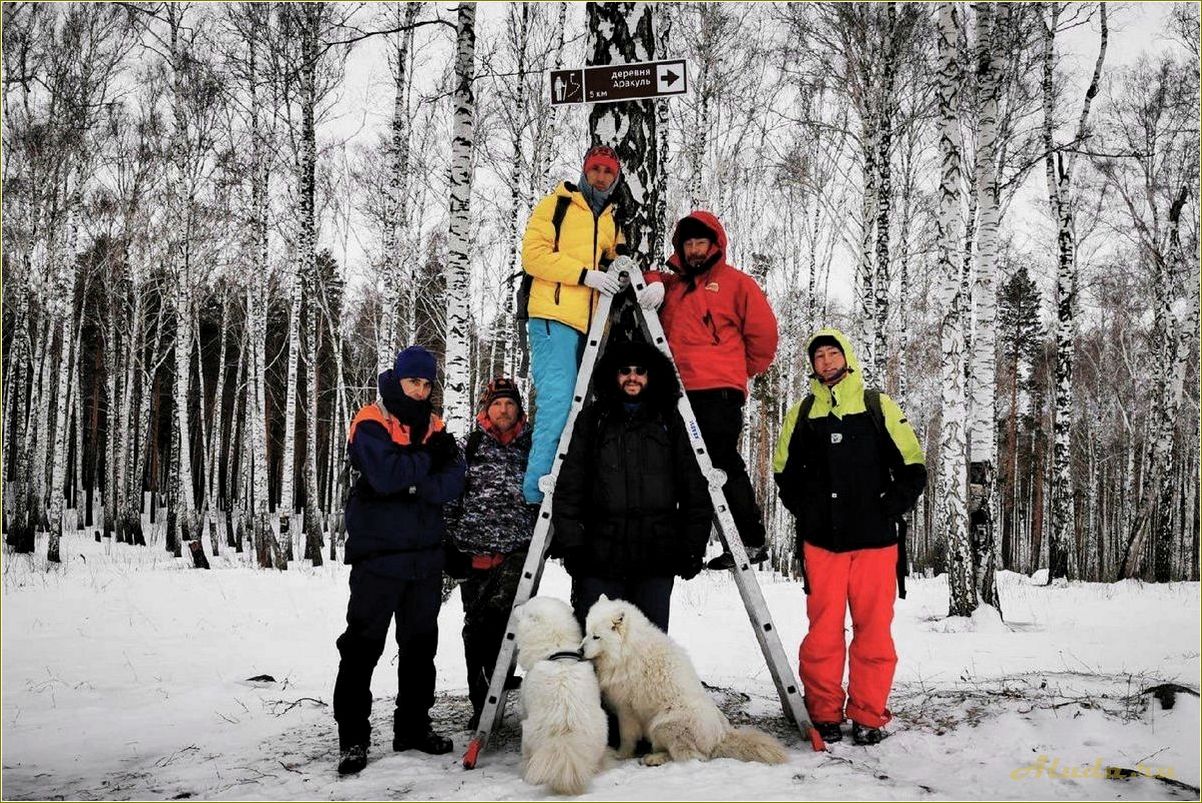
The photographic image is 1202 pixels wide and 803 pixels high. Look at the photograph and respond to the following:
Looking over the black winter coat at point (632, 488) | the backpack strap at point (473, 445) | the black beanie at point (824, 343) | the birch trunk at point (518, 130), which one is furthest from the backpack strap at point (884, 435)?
the birch trunk at point (518, 130)

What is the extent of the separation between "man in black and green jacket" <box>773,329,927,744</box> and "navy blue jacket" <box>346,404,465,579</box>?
225 centimetres

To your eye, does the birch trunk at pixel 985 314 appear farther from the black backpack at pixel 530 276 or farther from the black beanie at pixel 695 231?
the black backpack at pixel 530 276

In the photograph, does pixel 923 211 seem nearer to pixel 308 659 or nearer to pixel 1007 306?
pixel 1007 306

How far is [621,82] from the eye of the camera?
4.34 m

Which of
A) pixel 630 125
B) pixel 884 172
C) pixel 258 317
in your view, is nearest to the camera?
pixel 630 125

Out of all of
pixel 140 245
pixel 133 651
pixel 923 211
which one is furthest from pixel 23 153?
pixel 923 211

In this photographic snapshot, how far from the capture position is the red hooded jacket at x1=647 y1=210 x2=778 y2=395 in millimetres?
4184

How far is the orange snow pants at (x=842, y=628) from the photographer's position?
400cm

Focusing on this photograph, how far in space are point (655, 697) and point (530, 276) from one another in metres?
2.52

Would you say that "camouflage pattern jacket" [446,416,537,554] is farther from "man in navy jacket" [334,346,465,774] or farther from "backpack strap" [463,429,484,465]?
"man in navy jacket" [334,346,465,774]

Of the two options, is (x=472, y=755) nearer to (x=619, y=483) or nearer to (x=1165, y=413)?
(x=619, y=483)

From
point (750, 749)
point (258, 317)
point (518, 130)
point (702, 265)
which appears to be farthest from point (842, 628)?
point (258, 317)

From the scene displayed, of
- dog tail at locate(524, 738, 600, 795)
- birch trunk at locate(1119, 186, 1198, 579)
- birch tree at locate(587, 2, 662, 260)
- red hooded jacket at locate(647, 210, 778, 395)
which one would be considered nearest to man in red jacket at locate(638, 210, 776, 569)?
red hooded jacket at locate(647, 210, 778, 395)

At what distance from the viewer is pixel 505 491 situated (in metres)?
4.48
